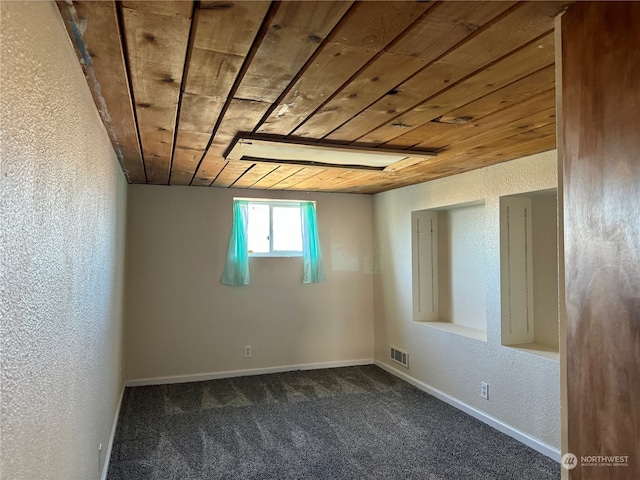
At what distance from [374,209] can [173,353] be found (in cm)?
272

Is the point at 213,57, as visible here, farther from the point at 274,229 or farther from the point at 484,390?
the point at 274,229

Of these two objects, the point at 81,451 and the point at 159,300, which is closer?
the point at 81,451

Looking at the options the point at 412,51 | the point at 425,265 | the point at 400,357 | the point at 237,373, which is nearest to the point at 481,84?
the point at 412,51

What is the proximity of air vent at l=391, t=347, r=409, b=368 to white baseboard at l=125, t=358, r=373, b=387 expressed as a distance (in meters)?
0.48

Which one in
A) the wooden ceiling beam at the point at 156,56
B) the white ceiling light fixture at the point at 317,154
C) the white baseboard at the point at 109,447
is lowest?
the white baseboard at the point at 109,447

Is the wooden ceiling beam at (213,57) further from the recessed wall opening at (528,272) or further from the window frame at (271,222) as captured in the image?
the window frame at (271,222)

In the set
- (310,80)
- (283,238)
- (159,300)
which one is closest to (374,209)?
(283,238)

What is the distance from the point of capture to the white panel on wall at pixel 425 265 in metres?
4.24

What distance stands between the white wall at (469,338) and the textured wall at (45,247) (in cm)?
265

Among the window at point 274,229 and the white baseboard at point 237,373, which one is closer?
the white baseboard at point 237,373

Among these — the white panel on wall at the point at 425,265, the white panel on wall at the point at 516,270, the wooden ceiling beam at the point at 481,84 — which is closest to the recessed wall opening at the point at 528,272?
the white panel on wall at the point at 516,270

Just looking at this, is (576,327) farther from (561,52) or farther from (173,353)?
(173,353)

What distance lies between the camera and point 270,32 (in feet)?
3.90

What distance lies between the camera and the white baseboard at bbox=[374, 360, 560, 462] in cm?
274
